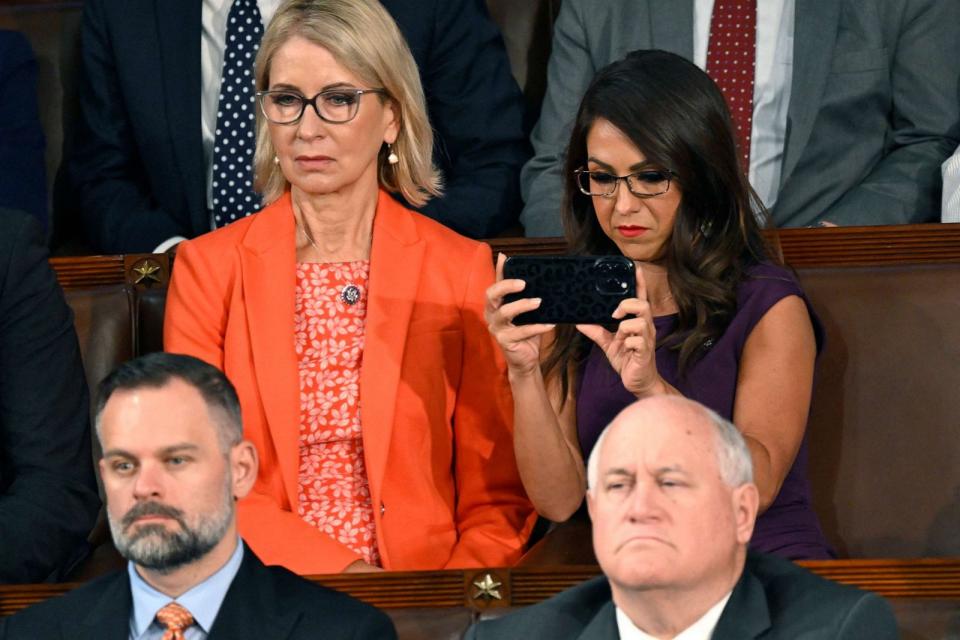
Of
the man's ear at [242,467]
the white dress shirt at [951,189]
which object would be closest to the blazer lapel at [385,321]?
the man's ear at [242,467]

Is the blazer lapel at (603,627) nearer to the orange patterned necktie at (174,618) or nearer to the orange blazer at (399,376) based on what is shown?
the orange patterned necktie at (174,618)

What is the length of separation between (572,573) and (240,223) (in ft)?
2.57

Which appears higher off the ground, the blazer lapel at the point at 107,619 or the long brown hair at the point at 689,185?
the long brown hair at the point at 689,185

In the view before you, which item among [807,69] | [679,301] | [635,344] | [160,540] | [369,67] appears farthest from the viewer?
[807,69]

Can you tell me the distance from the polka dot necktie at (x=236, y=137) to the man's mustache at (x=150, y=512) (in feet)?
4.00

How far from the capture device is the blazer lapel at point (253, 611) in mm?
1660

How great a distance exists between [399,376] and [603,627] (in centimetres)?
73

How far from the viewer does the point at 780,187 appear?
2.76 metres

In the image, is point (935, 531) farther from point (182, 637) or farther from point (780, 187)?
point (182, 637)

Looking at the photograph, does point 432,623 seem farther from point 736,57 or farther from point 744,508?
point 736,57

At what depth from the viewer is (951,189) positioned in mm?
2652

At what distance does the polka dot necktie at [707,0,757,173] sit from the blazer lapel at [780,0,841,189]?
68mm

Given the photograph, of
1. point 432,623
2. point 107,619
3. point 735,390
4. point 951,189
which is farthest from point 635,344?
point 951,189

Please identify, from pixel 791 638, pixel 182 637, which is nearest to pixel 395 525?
pixel 182 637
